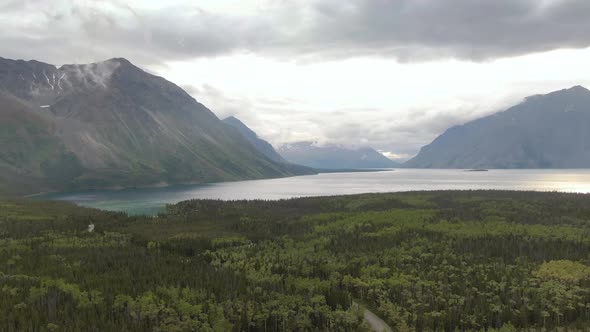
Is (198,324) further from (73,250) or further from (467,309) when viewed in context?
(73,250)

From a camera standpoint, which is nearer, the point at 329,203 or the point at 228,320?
the point at 228,320

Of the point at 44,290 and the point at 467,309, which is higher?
the point at 44,290

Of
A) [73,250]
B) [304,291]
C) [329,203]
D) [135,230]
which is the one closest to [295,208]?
[329,203]

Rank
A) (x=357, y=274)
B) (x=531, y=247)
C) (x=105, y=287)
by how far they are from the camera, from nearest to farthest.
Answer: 1. (x=105, y=287)
2. (x=357, y=274)
3. (x=531, y=247)

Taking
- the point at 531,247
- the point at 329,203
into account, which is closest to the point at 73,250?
the point at 531,247

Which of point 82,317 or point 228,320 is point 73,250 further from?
point 228,320

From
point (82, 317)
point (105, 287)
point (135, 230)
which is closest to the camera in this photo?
point (82, 317)
